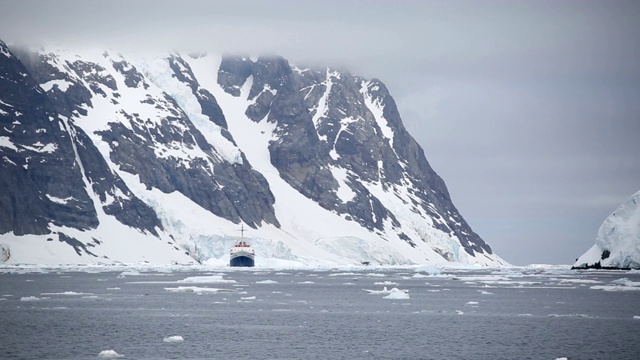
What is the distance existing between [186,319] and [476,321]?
23.1 m

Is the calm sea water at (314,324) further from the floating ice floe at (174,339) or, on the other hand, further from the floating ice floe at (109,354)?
the floating ice floe at (109,354)

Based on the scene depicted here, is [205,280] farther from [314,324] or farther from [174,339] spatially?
[174,339]

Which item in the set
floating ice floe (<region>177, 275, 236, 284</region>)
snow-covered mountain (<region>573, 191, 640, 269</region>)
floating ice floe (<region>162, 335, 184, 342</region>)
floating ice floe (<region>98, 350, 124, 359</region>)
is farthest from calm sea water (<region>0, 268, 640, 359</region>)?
snow-covered mountain (<region>573, 191, 640, 269</region>)

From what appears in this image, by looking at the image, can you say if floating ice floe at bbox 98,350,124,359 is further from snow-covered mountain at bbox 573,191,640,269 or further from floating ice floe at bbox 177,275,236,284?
snow-covered mountain at bbox 573,191,640,269

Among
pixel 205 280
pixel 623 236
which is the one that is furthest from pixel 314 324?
pixel 623 236

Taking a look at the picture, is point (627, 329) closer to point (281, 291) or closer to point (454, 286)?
point (281, 291)

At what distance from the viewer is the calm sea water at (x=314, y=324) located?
5847cm

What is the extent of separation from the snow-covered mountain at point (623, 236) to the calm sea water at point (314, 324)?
4069cm

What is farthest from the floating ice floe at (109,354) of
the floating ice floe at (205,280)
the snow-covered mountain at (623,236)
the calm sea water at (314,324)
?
the snow-covered mountain at (623,236)

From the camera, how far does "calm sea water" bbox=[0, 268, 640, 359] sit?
58469 mm

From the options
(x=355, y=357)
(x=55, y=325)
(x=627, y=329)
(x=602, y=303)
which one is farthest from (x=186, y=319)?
(x=602, y=303)

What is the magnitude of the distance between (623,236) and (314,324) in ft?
317

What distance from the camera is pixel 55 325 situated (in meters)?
70.4

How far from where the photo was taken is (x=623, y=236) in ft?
520
